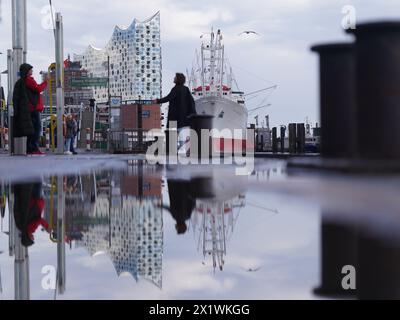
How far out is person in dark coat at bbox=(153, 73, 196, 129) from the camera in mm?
13120

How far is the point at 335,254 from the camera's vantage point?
8.77 ft

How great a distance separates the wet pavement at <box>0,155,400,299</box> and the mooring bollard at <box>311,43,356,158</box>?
2914mm

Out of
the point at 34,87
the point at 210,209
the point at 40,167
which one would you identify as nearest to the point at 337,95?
the point at 210,209

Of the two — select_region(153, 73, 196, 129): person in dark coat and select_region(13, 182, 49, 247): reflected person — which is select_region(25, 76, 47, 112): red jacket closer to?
select_region(153, 73, 196, 129): person in dark coat

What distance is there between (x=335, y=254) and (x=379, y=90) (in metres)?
4.59

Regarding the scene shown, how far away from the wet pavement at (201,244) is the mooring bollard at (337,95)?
2.91 metres

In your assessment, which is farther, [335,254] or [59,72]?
[59,72]

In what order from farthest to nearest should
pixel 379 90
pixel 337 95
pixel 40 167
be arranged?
pixel 40 167 → pixel 337 95 → pixel 379 90

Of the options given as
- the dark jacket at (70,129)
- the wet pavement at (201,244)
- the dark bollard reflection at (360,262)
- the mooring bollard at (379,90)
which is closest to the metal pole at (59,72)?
the dark jacket at (70,129)

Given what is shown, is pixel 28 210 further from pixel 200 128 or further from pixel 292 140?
pixel 292 140

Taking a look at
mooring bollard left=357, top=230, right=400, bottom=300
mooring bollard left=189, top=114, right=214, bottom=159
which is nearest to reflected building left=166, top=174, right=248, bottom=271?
mooring bollard left=357, top=230, right=400, bottom=300

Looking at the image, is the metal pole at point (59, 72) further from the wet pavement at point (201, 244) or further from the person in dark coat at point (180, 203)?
the wet pavement at point (201, 244)

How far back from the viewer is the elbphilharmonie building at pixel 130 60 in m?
116
